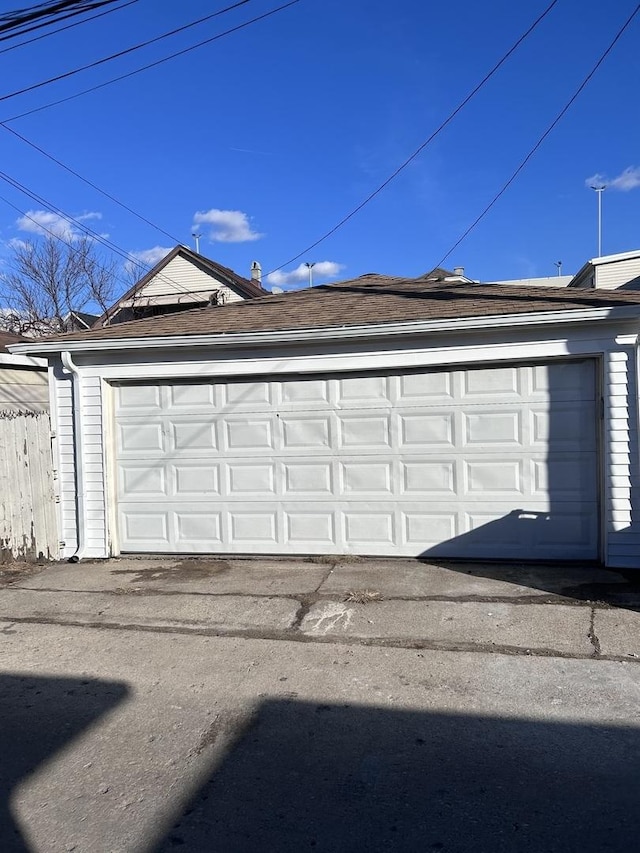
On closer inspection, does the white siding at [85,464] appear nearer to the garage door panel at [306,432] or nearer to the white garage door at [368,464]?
the white garage door at [368,464]

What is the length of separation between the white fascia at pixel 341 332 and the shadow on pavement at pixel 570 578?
101 inches

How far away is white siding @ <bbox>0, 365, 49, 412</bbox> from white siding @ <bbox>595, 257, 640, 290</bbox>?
14.9 meters

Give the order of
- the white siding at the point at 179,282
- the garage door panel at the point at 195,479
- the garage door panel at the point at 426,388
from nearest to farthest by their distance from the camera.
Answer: the garage door panel at the point at 426,388
the garage door panel at the point at 195,479
the white siding at the point at 179,282

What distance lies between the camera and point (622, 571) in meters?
6.55

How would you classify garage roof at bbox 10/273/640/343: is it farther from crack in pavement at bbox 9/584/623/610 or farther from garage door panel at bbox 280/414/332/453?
crack in pavement at bbox 9/584/623/610

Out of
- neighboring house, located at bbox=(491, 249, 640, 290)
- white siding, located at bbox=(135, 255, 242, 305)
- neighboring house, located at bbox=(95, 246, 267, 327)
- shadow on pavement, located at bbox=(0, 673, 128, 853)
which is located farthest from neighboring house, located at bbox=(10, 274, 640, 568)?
white siding, located at bbox=(135, 255, 242, 305)

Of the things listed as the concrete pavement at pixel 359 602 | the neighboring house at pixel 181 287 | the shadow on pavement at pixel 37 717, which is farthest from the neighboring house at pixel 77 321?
the shadow on pavement at pixel 37 717

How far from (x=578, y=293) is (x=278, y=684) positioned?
5698 mm

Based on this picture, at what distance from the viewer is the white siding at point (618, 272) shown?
17.8 meters

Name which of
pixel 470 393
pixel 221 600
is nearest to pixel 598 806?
pixel 221 600

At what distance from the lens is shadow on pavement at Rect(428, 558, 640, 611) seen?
581 centimetres

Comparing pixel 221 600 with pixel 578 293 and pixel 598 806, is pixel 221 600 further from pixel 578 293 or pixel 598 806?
pixel 578 293

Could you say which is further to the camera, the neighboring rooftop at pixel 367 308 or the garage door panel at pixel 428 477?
the garage door panel at pixel 428 477

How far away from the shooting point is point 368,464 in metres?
7.41
